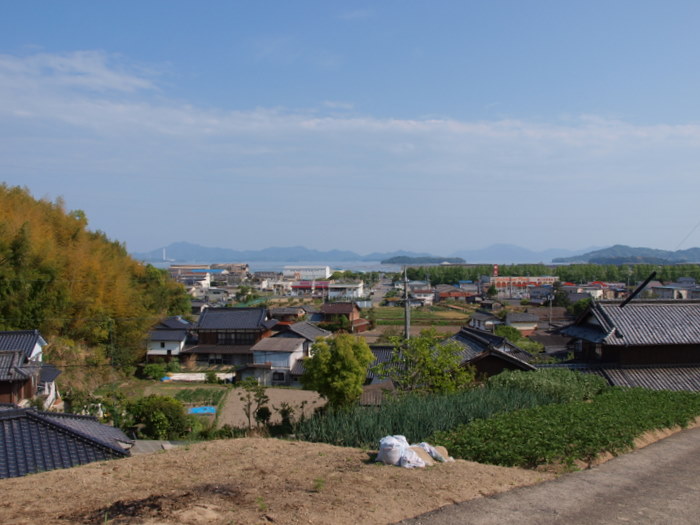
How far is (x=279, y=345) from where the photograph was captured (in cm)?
3133

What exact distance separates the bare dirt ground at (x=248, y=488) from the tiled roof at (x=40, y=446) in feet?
4.21

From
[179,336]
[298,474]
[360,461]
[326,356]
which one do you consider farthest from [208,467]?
[179,336]

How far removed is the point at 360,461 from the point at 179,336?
2987cm

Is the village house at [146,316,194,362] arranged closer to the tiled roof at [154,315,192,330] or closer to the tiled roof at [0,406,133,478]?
the tiled roof at [154,315,192,330]

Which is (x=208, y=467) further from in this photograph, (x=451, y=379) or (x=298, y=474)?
(x=451, y=379)

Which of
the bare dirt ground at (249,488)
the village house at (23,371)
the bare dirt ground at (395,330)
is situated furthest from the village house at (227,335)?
the bare dirt ground at (249,488)

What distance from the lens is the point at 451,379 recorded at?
13.6 m

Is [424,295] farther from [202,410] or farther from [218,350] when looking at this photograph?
[202,410]

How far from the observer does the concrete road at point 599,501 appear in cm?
530

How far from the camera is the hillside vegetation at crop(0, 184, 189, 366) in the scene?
21.0m

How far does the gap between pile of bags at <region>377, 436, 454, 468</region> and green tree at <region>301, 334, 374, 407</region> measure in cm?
708

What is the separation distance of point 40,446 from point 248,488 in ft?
15.4

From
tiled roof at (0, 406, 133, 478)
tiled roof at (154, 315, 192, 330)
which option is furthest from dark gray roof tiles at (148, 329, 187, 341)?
tiled roof at (0, 406, 133, 478)

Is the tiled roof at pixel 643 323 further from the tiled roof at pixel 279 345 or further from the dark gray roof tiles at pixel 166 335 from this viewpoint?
the dark gray roof tiles at pixel 166 335
